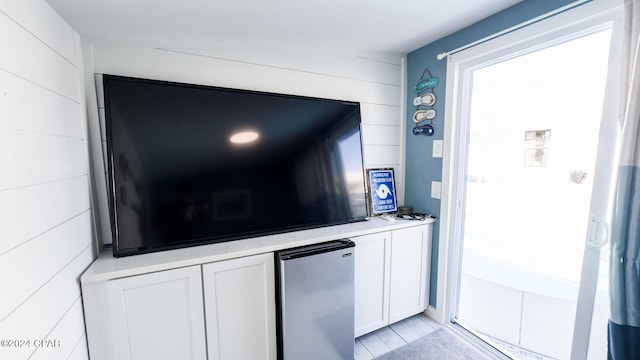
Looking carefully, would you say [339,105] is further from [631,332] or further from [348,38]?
[631,332]

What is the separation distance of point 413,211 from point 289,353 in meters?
1.56

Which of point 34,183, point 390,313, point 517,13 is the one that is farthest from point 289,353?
point 517,13

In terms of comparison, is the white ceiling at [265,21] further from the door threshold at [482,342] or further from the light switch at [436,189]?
the door threshold at [482,342]

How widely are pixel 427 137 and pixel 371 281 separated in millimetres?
1305

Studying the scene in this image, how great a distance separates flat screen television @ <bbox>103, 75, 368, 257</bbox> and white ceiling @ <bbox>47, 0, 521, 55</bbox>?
0.90 feet

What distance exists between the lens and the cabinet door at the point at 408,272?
6.66 feet

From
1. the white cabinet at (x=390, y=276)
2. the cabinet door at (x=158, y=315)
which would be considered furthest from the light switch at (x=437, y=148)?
the cabinet door at (x=158, y=315)

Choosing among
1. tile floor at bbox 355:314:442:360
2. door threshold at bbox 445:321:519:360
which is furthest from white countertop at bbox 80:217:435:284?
door threshold at bbox 445:321:519:360

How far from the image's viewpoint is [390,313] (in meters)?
2.06

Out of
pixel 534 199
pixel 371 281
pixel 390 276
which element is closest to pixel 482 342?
pixel 390 276

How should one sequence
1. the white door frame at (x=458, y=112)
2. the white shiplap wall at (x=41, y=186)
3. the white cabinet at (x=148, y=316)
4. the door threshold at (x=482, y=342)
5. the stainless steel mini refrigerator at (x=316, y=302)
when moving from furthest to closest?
the door threshold at (x=482, y=342)
the stainless steel mini refrigerator at (x=316, y=302)
the white door frame at (x=458, y=112)
the white cabinet at (x=148, y=316)
the white shiplap wall at (x=41, y=186)

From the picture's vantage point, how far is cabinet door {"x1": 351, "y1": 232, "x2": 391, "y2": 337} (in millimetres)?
1874

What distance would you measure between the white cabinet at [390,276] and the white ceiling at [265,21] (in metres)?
1.46

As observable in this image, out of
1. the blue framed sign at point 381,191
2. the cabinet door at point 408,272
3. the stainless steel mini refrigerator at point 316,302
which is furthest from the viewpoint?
the blue framed sign at point 381,191
